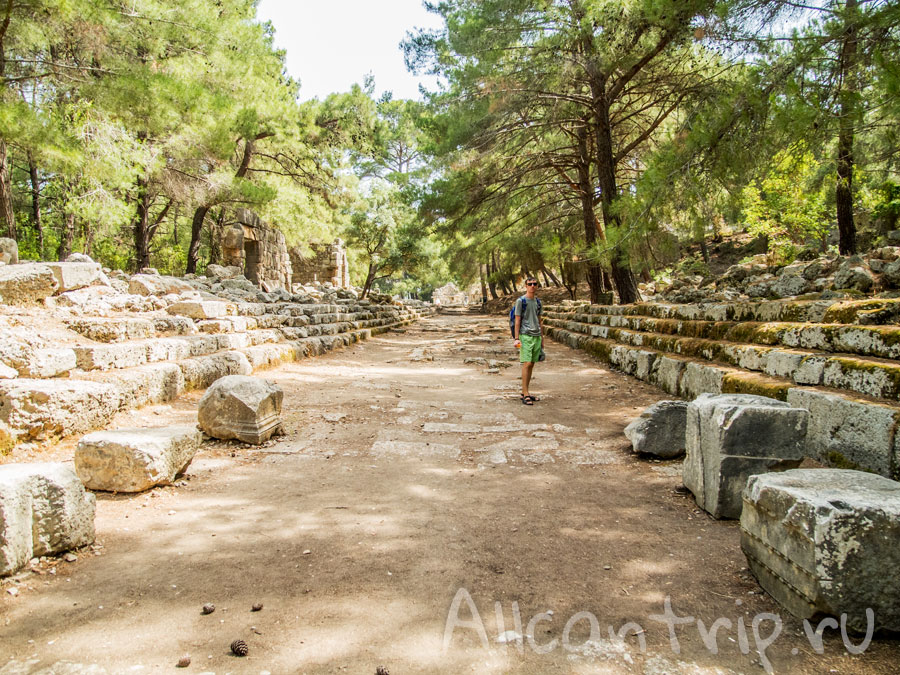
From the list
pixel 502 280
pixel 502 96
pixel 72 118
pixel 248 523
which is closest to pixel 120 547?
pixel 248 523

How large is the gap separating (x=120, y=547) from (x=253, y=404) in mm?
1787

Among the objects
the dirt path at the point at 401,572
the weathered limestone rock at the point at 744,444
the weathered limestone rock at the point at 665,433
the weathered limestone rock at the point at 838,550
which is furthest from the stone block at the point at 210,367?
the weathered limestone rock at the point at 838,550

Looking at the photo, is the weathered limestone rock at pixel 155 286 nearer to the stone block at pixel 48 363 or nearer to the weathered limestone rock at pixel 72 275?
the weathered limestone rock at pixel 72 275

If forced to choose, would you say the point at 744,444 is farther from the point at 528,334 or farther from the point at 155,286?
the point at 155,286

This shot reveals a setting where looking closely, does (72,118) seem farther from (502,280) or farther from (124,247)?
(502,280)

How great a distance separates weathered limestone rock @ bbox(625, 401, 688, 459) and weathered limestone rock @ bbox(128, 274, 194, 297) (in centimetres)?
748

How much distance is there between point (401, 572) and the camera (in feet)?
6.87

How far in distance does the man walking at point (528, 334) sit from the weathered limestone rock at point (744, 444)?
321 cm

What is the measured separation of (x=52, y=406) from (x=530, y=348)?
4.60m

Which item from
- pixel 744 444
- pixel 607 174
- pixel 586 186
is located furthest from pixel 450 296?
pixel 744 444

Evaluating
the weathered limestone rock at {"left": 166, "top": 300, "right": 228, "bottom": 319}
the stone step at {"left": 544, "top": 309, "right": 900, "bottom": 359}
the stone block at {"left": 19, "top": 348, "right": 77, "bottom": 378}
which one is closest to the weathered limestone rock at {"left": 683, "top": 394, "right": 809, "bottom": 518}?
the stone step at {"left": 544, "top": 309, "right": 900, "bottom": 359}

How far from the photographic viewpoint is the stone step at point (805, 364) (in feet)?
9.00

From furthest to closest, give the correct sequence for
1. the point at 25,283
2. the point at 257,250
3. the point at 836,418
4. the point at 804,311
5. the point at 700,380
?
the point at 257,250 → the point at 25,283 → the point at 700,380 → the point at 804,311 → the point at 836,418

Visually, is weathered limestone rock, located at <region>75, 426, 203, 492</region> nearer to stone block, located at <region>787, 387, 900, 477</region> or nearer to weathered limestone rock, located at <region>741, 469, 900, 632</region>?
weathered limestone rock, located at <region>741, 469, 900, 632</region>
